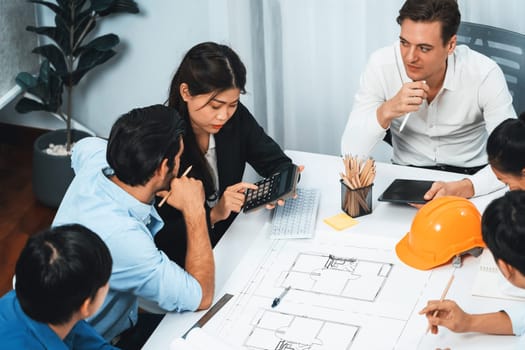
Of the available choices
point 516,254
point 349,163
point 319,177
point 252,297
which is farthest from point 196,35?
point 516,254

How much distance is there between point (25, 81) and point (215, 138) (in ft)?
4.49

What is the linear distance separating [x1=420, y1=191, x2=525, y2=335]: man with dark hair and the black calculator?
571 millimetres

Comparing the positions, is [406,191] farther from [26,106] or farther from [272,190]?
[26,106]

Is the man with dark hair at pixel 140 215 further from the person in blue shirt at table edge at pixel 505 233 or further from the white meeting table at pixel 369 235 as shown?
the person in blue shirt at table edge at pixel 505 233

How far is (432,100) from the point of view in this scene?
2502 mm

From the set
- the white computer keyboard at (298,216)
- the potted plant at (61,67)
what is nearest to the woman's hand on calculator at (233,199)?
the white computer keyboard at (298,216)

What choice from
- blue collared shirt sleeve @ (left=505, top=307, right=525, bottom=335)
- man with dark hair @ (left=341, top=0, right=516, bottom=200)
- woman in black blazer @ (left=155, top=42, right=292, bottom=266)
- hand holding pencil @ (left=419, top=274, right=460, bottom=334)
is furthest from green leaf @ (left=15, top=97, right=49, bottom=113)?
blue collared shirt sleeve @ (left=505, top=307, right=525, bottom=335)

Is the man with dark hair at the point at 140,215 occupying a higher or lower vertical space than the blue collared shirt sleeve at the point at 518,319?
higher

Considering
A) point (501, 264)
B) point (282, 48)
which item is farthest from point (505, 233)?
point (282, 48)

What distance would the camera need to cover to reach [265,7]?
3.19m

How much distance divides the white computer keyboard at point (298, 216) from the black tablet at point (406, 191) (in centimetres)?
19

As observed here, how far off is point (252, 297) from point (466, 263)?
1.75 feet

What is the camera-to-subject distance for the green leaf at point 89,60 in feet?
11.1

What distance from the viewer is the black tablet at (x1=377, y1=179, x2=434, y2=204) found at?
6.89 ft
